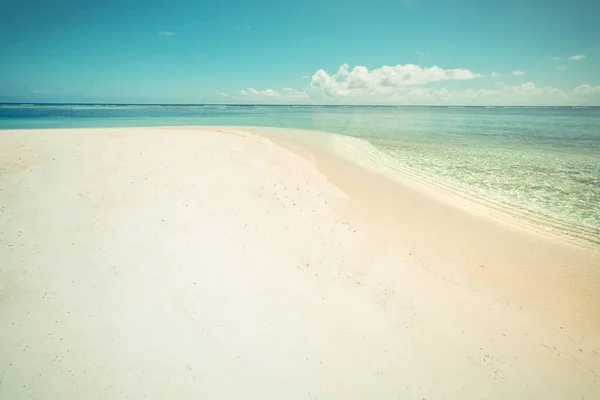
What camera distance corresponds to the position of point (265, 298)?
551 centimetres

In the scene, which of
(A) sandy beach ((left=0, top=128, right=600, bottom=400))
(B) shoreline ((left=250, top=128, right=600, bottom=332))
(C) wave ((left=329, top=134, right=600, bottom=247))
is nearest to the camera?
(A) sandy beach ((left=0, top=128, right=600, bottom=400))

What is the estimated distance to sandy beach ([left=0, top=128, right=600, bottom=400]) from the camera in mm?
4160

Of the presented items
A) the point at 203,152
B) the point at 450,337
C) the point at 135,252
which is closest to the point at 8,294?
the point at 135,252

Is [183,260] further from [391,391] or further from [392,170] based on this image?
[392,170]

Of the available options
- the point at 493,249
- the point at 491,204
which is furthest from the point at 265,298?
the point at 491,204

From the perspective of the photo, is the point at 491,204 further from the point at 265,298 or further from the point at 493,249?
the point at 265,298

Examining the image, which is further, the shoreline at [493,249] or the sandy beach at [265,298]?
the shoreline at [493,249]

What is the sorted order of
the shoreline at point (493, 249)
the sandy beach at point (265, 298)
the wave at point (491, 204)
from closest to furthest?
the sandy beach at point (265, 298), the shoreline at point (493, 249), the wave at point (491, 204)

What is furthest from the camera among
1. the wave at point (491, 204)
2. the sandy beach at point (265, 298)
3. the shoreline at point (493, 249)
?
the wave at point (491, 204)

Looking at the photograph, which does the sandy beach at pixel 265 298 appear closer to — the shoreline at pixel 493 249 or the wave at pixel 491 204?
the shoreline at pixel 493 249

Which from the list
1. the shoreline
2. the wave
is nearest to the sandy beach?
the shoreline

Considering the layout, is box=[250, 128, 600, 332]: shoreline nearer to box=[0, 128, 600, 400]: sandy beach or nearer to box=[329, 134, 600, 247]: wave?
box=[0, 128, 600, 400]: sandy beach

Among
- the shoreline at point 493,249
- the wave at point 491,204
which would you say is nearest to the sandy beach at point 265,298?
the shoreline at point 493,249

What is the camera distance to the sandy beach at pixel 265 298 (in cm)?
416
